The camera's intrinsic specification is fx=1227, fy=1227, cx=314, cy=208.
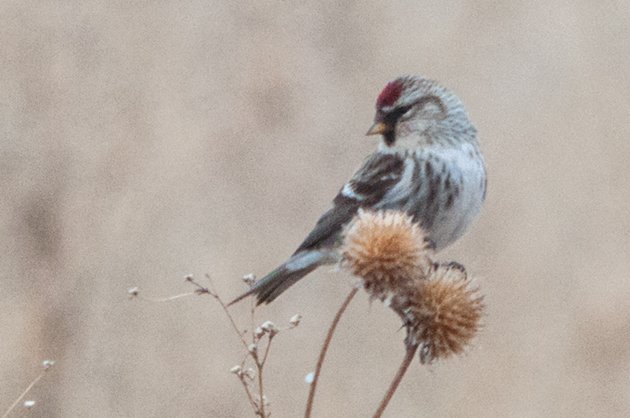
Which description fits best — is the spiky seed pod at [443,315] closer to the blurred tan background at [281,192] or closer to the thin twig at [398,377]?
the thin twig at [398,377]

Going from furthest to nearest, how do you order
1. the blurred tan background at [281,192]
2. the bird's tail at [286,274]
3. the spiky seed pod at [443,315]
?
the blurred tan background at [281,192], the bird's tail at [286,274], the spiky seed pod at [443,315]

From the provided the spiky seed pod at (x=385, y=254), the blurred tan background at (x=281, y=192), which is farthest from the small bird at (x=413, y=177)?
the blurred tan background at (x=281, y=192)

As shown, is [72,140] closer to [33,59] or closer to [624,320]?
[33,59]

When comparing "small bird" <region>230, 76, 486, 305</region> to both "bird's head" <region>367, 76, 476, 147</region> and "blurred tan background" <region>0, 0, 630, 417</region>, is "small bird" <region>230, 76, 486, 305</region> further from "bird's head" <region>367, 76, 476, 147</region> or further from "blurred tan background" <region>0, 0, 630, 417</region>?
"blurred tan background" <region>0, 0, 630, 417</region>

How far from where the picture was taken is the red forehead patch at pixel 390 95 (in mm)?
2279

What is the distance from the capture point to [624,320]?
3.38 meters

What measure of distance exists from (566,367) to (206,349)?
100cm

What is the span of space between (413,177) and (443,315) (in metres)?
0.79

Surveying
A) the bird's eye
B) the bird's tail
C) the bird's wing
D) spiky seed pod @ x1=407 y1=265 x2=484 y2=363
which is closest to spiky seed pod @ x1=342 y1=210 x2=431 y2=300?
spiky seed pod @ x1=407 y1=265 x2=484 y2=363

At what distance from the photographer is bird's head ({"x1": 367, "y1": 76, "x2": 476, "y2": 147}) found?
7.51 ft

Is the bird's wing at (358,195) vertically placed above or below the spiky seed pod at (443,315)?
above

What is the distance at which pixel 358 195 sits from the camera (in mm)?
2297

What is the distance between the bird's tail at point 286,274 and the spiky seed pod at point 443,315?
0.52 meters

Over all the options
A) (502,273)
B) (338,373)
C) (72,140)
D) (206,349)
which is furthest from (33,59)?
(502,273)
